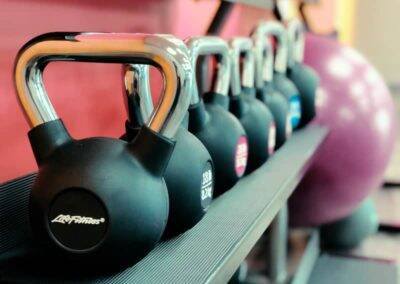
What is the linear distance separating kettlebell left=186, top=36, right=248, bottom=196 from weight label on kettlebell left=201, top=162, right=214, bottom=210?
104 mm

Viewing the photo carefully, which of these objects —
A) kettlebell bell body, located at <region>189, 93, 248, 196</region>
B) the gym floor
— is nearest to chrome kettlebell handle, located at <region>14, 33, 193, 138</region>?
kettlebell bell body, located at <region>189, 93, 248, 196</region>

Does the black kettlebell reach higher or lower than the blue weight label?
higher

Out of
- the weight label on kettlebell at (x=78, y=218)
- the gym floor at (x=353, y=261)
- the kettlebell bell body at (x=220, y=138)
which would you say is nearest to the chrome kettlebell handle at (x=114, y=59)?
the weight label on kettlebell at (x=78, y=218)

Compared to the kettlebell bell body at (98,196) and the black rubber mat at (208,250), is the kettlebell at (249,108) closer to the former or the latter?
the black rubber mat at (208,250)

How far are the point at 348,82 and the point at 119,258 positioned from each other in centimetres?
147

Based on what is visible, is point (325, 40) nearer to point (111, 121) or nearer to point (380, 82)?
point (380, 82)

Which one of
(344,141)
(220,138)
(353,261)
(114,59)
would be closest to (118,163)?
(114,59)

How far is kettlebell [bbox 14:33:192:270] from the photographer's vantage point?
2.11ft

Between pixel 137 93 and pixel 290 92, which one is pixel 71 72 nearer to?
pixel 137 93

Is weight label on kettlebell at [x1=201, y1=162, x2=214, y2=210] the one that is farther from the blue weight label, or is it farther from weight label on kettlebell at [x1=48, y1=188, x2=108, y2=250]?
the blue weight label

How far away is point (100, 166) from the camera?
652mm

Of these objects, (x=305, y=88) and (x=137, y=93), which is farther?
(x=305, y=88)

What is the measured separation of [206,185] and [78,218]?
0.75ft

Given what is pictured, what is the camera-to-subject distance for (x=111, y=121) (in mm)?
1235
